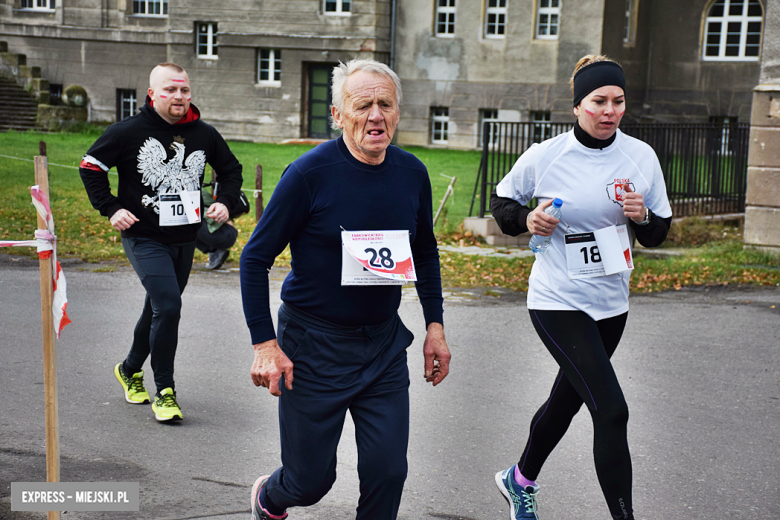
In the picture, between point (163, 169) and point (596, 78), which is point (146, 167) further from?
point (596, 78)

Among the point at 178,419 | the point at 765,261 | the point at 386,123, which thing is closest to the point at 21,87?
the point at 765,261

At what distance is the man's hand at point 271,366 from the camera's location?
328 cm

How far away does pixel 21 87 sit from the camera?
34500mm

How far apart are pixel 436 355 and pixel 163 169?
2603 mm

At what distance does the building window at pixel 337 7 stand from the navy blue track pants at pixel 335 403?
3070 cm

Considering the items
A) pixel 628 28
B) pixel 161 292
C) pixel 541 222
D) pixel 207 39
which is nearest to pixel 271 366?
pixel 541 222

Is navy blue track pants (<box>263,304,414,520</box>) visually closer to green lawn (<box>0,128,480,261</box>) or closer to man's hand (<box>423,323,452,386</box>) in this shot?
man's hand (<box>423,323,452,386</box>)

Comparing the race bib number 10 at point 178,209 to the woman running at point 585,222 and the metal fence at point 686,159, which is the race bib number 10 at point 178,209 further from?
the metal fence at point 686,159

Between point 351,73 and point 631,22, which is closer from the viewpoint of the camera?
point 351,73

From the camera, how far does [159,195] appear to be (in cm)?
552

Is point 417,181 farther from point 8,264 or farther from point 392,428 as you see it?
point 8,264

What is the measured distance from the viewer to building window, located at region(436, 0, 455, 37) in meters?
32.7

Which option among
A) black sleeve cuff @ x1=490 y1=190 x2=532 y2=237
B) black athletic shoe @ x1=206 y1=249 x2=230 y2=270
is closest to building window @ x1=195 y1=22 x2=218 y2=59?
black athletic shoe @ x1=206 y1=249 x2=230 y2=270

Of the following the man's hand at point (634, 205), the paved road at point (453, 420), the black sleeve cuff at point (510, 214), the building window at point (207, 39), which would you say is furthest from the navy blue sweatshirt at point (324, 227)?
the building window at point (207, 39)
